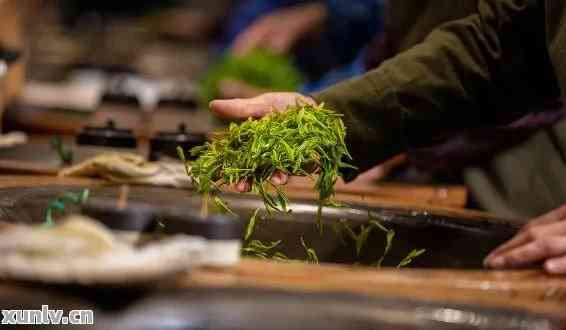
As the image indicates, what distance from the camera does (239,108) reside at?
6.71 feet

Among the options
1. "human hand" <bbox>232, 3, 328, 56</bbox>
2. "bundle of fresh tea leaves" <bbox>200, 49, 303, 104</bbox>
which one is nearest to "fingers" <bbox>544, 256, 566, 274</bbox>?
"bundle of fresh tea leaves" <bbox>200, 49, 303, 104</bbox>

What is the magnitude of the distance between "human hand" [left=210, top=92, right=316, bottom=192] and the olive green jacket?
5.2 inches

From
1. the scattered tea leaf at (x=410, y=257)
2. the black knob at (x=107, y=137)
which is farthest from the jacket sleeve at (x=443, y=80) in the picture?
the black knob at (x=107, y=137)

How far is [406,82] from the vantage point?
7.47 feet

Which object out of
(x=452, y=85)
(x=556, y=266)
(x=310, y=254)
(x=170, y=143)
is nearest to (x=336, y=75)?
(x=170, y=143)

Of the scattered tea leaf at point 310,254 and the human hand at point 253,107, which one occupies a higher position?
the human hand at point 253,107

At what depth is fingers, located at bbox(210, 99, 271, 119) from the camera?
2.04 meters

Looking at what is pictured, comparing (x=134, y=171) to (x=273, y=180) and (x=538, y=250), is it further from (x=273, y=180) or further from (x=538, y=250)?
(x=538, y=250)

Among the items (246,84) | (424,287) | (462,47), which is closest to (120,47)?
(246,84)

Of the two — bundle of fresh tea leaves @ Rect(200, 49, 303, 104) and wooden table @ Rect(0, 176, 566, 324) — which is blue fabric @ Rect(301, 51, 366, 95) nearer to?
bundle of fresh tea leaves @ Rect(200, 49, 303, 104)

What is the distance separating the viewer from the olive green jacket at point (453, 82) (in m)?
2.25

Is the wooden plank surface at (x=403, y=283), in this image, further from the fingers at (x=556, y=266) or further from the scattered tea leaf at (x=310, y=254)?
the scattered tea leaf at (x=310, y=254)

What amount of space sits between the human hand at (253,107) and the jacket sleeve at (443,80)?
135 millimetres

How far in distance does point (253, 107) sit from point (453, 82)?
51 centimetres
